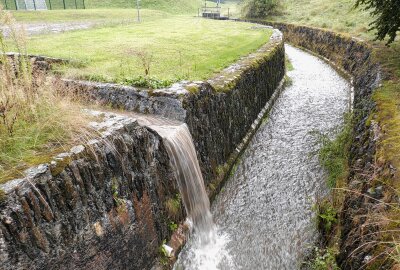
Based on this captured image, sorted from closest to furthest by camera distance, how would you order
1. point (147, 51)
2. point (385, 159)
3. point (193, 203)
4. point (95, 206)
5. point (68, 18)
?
point (95, 206) → point (385, 159) → point (193, 203) → point (147, 51) → point (68, 18)

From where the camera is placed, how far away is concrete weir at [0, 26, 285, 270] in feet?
11.5

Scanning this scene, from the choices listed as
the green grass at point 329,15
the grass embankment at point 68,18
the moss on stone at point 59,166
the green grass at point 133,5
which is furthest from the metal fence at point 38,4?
the moss on stone at point 59,166

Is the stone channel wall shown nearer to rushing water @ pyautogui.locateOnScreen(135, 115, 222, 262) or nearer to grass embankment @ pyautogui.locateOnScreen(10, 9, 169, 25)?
rushing water @ pyautogui.locateOnScreen(135, 115, 222, 262)

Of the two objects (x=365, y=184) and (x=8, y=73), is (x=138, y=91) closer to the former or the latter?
(x=8, y=73)

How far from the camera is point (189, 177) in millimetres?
6957

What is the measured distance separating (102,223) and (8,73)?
2692 millimetres

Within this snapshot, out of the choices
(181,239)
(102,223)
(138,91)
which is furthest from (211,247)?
(138,91)

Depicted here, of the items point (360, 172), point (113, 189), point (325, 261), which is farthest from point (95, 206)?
point (360, 172)

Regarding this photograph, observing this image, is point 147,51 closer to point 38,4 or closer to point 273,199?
point 273,199

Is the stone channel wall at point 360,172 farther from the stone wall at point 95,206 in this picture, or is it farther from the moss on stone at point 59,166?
the moss on stone at point 59,166

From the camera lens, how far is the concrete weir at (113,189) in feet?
11.5

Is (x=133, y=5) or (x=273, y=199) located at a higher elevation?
(x=133, y=5)

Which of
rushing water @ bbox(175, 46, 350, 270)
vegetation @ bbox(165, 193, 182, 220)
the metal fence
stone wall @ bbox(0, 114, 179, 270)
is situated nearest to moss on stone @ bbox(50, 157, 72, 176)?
stone wall @ bbox(0, 114, 179, 270)

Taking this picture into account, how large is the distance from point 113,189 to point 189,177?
242cm
